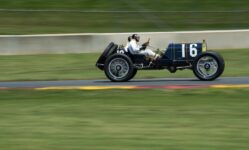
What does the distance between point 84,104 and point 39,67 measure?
9.00 meters

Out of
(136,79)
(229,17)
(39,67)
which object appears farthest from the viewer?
(229,17)

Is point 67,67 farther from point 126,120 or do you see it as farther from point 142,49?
point 126,120

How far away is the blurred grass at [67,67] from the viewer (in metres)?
18.1

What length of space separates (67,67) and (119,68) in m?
4.30

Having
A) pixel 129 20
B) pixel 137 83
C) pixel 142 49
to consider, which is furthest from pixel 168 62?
pixel 129 20

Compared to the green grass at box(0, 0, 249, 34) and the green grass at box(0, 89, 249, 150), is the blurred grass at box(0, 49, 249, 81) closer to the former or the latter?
the green grass at box(0, 0, 249, 34)

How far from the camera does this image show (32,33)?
24672mm

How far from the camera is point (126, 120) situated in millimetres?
9352

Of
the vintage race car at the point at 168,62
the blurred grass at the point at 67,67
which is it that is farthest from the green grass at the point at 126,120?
the blurred grass at the point at 67,67

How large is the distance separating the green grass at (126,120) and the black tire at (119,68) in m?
2.38

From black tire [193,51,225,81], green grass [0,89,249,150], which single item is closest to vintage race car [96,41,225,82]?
black tire [193,51,225,81]

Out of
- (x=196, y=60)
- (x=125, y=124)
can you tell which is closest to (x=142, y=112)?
(x=125, y=124)

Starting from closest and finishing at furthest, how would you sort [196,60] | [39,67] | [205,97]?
1. [205,97]
2. [196,60]
3. [39,67]

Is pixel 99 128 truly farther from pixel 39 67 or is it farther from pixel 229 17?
pixel 229 17
